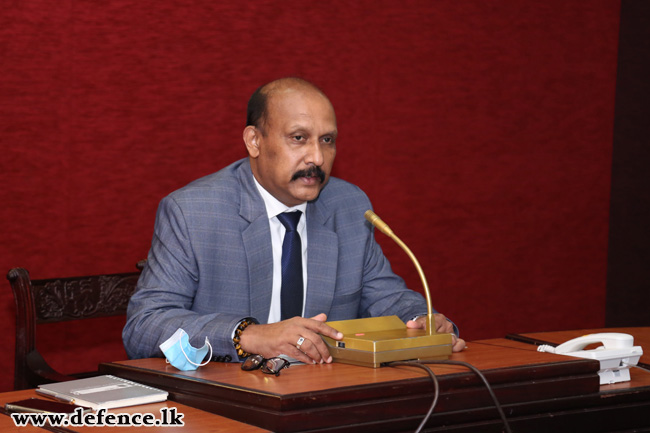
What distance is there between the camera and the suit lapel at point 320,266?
7.61 ft

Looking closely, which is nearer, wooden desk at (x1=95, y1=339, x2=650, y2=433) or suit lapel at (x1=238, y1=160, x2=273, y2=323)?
wooden desk at (x1=95, y1=339, x2=650, y2=433)

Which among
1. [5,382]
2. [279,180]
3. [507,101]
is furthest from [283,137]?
[507,101]

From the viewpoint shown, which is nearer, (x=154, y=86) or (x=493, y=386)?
(x=493, y=386)

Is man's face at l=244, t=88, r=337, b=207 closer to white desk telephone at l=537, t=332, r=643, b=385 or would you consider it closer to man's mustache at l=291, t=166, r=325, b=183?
man's mustache at l=291, t=166, r=325, b=183

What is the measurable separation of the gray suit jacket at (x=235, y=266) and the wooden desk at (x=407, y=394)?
17 centimetres

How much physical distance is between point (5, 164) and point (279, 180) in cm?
137

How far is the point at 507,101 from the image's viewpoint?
14.3 feet

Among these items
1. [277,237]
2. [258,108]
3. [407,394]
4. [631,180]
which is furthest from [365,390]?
[631,180]

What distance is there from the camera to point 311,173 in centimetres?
230

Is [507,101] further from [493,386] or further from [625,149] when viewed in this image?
[493,386]

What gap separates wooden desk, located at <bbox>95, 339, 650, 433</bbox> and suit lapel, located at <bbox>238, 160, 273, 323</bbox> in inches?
17.4

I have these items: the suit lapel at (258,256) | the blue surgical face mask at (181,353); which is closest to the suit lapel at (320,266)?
the suit lapel at (258,256)

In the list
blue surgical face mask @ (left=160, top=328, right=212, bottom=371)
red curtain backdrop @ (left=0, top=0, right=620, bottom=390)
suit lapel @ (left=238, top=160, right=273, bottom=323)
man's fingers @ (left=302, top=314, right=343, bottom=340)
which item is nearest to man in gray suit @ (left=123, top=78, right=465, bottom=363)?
suit lapel @ (left=238, top=160, right=273, bottom=323)

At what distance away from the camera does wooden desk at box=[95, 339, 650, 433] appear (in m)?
1.43
